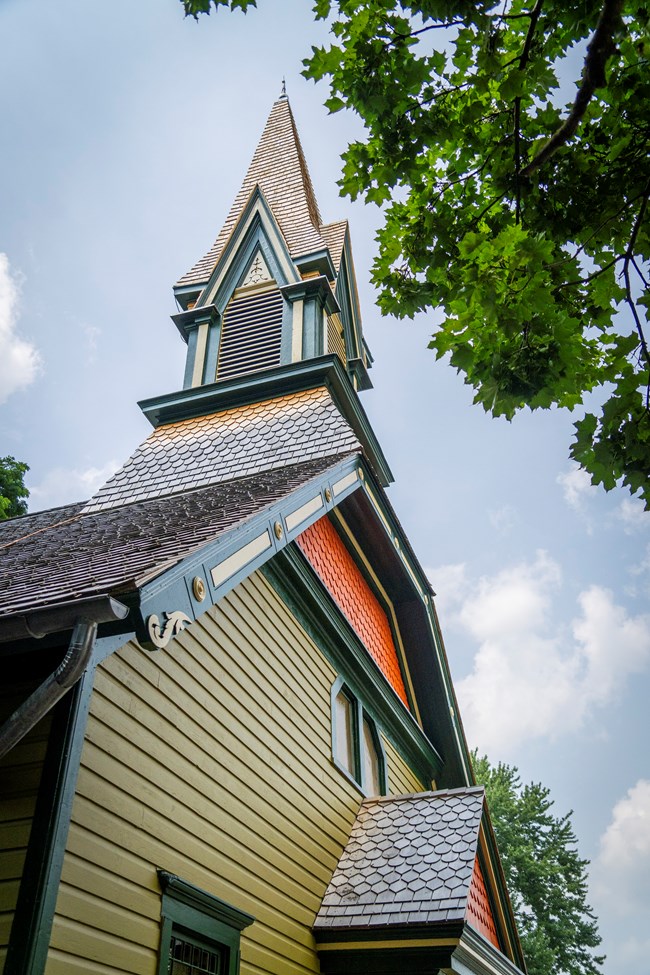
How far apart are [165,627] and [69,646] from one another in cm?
57

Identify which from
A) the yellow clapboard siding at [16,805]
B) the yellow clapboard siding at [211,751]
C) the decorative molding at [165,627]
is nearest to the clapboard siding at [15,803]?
the yellow clapboard siding at [16,805]

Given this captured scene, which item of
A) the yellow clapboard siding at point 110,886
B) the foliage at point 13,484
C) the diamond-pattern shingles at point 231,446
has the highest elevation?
the foliage at point 13,484

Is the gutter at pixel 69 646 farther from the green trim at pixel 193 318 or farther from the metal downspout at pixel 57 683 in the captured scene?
the green trim at pixel 193 318

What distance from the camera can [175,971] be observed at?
5.14m

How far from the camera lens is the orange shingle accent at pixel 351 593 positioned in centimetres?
Answer: 930

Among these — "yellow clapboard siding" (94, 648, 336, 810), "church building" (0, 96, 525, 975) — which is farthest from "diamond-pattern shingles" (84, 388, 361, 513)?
"yellow clapboard siding" (94, 648, 336, 810)

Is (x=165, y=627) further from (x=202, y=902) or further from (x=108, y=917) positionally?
(x=202, y=902)

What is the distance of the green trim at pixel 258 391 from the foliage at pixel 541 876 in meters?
27.8

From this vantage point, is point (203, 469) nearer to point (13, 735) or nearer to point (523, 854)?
point (13, 735)

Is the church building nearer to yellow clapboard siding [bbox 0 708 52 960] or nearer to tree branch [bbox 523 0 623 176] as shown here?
yellow clapboard siding [bbox 0 708 52 960]

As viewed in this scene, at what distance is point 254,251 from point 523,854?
108 feet

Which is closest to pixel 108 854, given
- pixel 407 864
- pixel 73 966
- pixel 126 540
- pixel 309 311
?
pixel 73 966

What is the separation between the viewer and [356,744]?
9.36 m

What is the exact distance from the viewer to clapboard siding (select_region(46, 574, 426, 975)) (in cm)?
452
